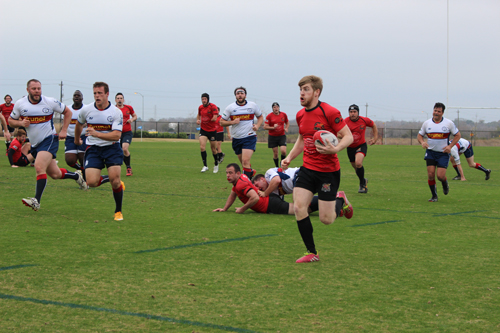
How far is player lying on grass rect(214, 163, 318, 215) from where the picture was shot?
349 inches

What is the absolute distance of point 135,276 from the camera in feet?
16.8

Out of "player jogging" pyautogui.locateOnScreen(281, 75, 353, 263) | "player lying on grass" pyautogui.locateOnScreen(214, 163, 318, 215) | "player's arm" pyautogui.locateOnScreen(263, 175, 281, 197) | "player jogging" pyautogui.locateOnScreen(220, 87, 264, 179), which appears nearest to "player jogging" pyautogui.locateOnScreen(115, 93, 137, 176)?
"player jogging" pyautogui.locateOnScreen(220, 87, 264, 179)

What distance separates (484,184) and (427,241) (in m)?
9.19

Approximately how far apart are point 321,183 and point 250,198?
3.04 meters

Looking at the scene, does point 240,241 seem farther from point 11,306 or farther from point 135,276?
point 11,306

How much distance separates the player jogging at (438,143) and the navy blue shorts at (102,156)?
637cm

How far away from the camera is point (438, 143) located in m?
11.5

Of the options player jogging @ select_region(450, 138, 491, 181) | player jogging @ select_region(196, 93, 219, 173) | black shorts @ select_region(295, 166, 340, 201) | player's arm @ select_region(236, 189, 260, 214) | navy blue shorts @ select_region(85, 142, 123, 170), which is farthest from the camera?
player jogging @ select_region(196, 93, 219, 173)

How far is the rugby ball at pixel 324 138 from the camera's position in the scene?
5.77 m

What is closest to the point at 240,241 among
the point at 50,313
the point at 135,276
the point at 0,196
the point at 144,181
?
the point at 135,276

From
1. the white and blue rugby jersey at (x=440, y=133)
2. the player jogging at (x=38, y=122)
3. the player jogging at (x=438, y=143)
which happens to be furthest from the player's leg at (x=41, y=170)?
the white and blue rugby jersey at (x=440, y=133)

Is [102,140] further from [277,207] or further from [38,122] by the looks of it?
[277,207]

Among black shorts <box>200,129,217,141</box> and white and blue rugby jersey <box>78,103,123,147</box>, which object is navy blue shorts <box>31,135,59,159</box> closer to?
white and blue rugby jersey <box>78,103,123,147</box>

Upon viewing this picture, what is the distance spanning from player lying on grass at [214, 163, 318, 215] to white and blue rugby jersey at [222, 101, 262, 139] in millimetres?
4785
